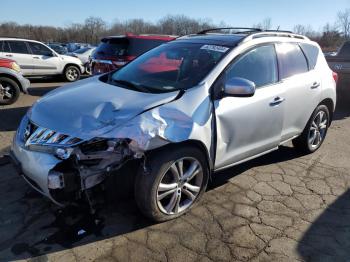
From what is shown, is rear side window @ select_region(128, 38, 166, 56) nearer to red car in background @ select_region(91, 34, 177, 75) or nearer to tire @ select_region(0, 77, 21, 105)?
red car in background @ select_region(91, 34, 177, 75)

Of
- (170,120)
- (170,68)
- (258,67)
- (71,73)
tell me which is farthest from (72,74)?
(170,120)

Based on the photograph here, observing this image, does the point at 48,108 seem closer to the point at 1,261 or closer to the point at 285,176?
the point at 1,261

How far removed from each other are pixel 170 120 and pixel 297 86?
→ 2.13 meters

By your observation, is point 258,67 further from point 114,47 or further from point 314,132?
point 114,47

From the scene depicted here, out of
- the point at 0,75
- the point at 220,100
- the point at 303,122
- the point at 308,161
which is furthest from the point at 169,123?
the point at 0,75

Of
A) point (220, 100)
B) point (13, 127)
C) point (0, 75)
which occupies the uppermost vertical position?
point (220, 100)

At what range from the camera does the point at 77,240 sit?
123 inches

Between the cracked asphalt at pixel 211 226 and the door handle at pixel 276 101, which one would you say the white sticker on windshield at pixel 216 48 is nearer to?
the door handle at pixel 276 101

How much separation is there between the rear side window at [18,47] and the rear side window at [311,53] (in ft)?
31.9

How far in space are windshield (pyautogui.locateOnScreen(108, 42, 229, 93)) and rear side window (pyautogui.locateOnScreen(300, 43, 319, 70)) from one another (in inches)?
64.3

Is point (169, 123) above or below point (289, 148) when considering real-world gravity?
above

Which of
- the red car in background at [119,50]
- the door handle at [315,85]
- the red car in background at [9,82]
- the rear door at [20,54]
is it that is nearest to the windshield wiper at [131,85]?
the door handle at [315,85]

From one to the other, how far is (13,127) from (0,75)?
7.90 ft

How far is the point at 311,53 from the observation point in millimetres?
5035
